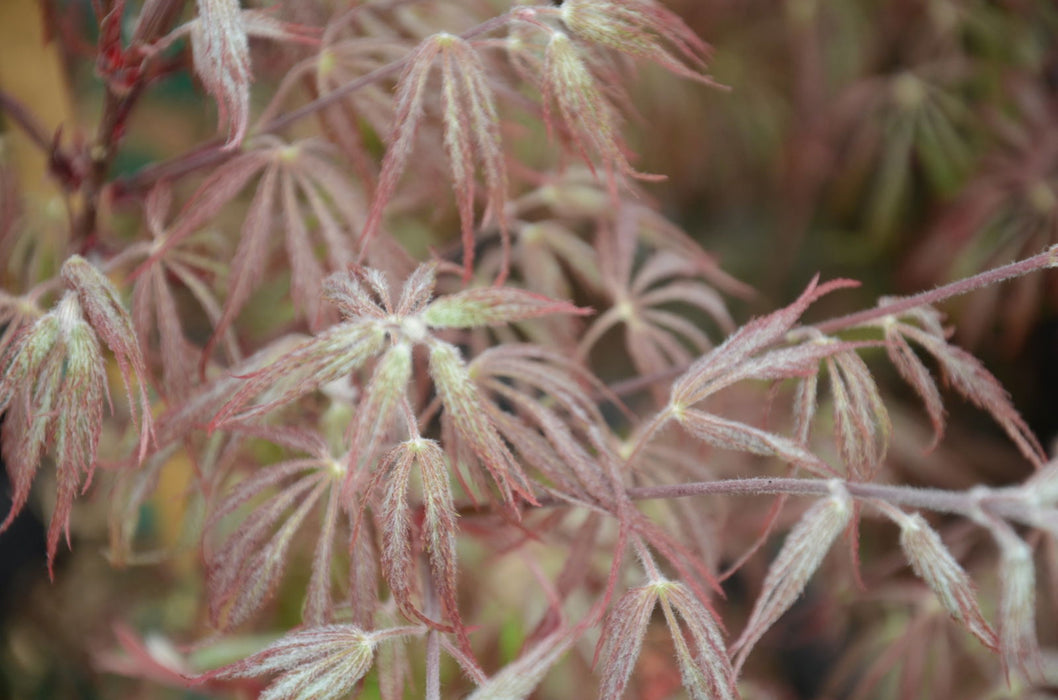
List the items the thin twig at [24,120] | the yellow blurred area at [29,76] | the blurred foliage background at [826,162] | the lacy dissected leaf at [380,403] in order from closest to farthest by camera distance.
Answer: the lacy dissected leaf at [380,403]
the thin twig at [24,120]
the yellow blurred area at [29,76]
the blurred foliage background at [826,162]

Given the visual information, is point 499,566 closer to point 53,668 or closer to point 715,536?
point 715,536

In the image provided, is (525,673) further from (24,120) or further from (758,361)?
(24,120)

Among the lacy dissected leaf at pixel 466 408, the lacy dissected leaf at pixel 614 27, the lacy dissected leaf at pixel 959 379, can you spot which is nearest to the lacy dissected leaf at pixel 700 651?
the lacy dissected leaf at pixel 466 408

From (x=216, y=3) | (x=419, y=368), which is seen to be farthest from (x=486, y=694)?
(x=216, y=3)

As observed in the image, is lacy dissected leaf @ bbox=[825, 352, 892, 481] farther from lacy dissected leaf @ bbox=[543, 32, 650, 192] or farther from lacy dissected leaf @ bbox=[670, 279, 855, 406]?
lacy dissected leaf @ bbox=[543, 32, 650, 192]

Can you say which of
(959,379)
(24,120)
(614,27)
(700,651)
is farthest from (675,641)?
(24,120)

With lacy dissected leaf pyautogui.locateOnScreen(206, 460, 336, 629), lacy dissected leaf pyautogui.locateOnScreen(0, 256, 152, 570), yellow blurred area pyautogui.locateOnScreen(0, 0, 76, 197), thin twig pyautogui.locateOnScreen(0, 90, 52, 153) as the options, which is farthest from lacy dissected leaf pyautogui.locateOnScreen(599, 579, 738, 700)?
yellow blurred area pyautogui.locateOnScreen(0, 0, 76, 197)

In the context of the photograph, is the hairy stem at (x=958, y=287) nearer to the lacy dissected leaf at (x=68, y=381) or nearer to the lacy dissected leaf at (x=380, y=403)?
the lacy dissected leaf at (x=380, y=403)
